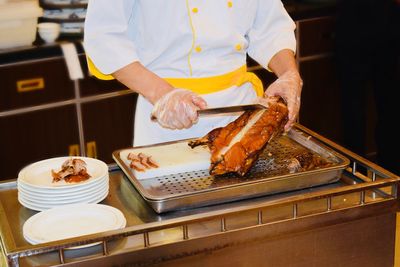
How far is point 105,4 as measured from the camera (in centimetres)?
181

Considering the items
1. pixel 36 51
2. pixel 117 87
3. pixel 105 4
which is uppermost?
pixel 105 4

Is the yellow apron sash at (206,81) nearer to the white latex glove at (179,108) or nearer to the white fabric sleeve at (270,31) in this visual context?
the white fabric sleeve at (270,31)

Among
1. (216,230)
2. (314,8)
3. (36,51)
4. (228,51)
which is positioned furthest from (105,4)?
(314,8)

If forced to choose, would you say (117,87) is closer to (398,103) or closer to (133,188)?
(398,103)

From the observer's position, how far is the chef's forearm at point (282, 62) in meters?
2.02

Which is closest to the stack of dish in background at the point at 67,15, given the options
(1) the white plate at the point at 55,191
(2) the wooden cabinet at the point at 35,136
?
(2) the wooden cabinet at the point at 35,136

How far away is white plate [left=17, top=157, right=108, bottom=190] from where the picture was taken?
151 cm

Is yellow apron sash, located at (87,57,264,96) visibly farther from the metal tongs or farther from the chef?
the metal tongs

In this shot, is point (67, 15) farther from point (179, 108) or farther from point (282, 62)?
point (179, 108)

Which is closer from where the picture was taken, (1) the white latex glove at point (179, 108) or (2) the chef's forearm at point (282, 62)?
(1) the white latex glove at point (179, 108)

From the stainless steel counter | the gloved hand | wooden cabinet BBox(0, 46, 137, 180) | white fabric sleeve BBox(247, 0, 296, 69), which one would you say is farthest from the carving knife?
wooden cabinet BBox(0, 46, 137, 180)

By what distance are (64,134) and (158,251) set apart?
2227 millimetres

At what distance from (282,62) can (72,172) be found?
30.3 inches

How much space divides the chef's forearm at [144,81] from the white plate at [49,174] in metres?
0.25
